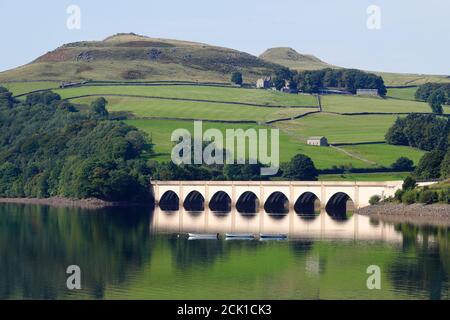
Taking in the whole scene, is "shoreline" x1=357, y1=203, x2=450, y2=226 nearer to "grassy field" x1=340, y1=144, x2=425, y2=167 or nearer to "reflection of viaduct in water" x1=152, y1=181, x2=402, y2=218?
"reflection of viaduct in water" x1=152, y1=181, x2=402, y2=218

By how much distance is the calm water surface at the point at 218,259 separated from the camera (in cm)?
7975

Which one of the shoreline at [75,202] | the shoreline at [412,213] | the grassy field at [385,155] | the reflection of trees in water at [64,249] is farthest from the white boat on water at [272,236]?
the grassy field at [385,155]

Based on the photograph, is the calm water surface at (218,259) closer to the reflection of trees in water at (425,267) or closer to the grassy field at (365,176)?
the reflection of trees in water at (425,267)

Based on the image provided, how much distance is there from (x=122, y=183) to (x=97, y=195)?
5.04m

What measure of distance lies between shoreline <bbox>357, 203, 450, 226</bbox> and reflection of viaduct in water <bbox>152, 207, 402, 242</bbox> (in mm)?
3117

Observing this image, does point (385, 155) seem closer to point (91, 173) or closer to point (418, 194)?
point (418, 194)

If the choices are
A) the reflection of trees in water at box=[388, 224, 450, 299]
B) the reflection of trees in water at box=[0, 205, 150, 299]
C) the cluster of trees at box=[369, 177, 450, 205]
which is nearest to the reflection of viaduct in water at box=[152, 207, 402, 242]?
the reflection of trees in water at box=[388, 224, 450, 299]

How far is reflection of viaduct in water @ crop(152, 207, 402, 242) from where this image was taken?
394 ft

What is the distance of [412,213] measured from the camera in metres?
144

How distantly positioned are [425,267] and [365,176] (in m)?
91.8

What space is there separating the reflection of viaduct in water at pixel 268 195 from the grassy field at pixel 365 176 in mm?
8633

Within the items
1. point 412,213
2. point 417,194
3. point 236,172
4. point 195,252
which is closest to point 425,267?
point 195,252
